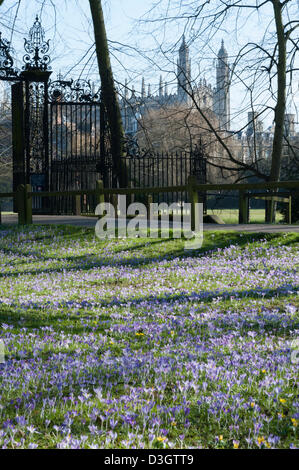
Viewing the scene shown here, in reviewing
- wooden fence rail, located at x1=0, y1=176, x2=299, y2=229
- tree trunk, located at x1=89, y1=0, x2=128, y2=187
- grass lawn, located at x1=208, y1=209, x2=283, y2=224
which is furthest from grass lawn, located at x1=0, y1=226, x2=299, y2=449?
grass lawn, located at x1=208, y1=209, x2=283, y2=224

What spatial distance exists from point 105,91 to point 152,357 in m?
15.6

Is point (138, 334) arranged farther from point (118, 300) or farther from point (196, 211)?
point (196, 211)

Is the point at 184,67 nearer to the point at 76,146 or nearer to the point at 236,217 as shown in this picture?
the point at 76,146

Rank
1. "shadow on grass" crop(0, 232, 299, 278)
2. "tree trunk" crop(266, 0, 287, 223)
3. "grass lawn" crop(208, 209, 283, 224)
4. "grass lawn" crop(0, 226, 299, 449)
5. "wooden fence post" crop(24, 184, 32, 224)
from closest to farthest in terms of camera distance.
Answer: "grass lawn" crop(0, 226, 299, 449), "shadow on grass" crop(0, 232, 299, 278), "wooden fence post" crop(24, 184, 32, 224), "tree trunk" crop(266, 0, 287, 223), "grass lawn" crop(208, 209, 283, 224)

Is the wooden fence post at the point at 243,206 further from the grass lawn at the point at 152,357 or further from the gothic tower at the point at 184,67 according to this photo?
the gothic tower at the point at 184,67

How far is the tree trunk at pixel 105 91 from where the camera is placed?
62.7 feet

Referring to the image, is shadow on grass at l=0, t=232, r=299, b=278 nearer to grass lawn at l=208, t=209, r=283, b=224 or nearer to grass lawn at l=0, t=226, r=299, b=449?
grass lawn at l=0, t=226, r=299, b=449

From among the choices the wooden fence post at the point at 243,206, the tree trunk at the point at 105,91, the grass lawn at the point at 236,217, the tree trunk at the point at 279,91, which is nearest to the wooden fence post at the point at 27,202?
the tree trunk at the point at 105,91

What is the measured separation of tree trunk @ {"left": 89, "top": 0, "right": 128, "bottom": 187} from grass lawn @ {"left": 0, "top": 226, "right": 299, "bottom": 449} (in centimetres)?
878

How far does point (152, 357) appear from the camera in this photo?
4918 millimetres

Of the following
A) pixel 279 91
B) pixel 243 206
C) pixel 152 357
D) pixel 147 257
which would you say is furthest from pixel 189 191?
pixel 152 357

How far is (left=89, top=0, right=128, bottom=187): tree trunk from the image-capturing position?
19125 millimetres

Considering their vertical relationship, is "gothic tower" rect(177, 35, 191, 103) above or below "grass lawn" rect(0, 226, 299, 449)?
above
